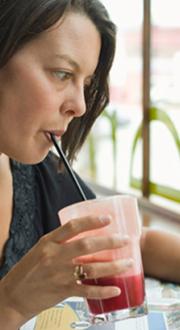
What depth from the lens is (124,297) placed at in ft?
2.74

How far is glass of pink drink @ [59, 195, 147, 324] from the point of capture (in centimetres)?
78

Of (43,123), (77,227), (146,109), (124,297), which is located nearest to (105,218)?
(77,227)

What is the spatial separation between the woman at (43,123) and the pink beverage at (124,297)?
0.10ft

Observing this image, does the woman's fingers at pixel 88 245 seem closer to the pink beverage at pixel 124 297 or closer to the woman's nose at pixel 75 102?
the pink beverage at pixel 124 297

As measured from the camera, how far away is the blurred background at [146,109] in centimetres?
298

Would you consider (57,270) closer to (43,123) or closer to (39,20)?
(43,123)

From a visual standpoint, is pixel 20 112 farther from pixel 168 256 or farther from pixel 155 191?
pixel 155 191

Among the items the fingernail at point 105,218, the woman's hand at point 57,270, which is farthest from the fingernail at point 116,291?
the fingernail at point 105,218

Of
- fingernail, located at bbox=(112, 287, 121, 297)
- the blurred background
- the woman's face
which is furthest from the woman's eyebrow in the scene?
the blurred background

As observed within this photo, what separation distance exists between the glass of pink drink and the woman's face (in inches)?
8.0

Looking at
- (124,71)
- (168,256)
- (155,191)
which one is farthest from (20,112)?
(124,71)

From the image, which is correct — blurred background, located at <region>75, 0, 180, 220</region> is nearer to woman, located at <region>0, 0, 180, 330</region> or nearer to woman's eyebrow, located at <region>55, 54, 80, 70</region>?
woman, located at <region>0, 0, 180, 330</region>

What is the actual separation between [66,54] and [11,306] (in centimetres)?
41

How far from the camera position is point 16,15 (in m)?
0.92
